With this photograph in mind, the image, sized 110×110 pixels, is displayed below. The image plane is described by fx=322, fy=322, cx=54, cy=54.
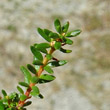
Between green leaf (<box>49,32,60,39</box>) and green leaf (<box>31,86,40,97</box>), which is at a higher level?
green leaf (<box>49,32,60,39</box>)

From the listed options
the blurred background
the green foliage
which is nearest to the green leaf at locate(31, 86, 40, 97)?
the green foliage

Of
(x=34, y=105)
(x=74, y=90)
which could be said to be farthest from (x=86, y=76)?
(x=34, y=105)

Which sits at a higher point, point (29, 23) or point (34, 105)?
point (29, 23)

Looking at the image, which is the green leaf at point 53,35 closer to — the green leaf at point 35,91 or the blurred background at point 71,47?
the green leaf at point 35,91

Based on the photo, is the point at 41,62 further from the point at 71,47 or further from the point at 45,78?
A: the point at 71,47

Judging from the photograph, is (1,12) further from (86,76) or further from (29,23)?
(86,76)

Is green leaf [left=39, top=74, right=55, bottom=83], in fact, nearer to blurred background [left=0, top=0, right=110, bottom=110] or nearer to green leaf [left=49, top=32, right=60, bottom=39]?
green leaf [left=49, top=32, right=60, bottom=39]

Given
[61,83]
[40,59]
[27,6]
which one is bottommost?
[40,59]

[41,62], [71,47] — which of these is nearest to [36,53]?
[41,62]
